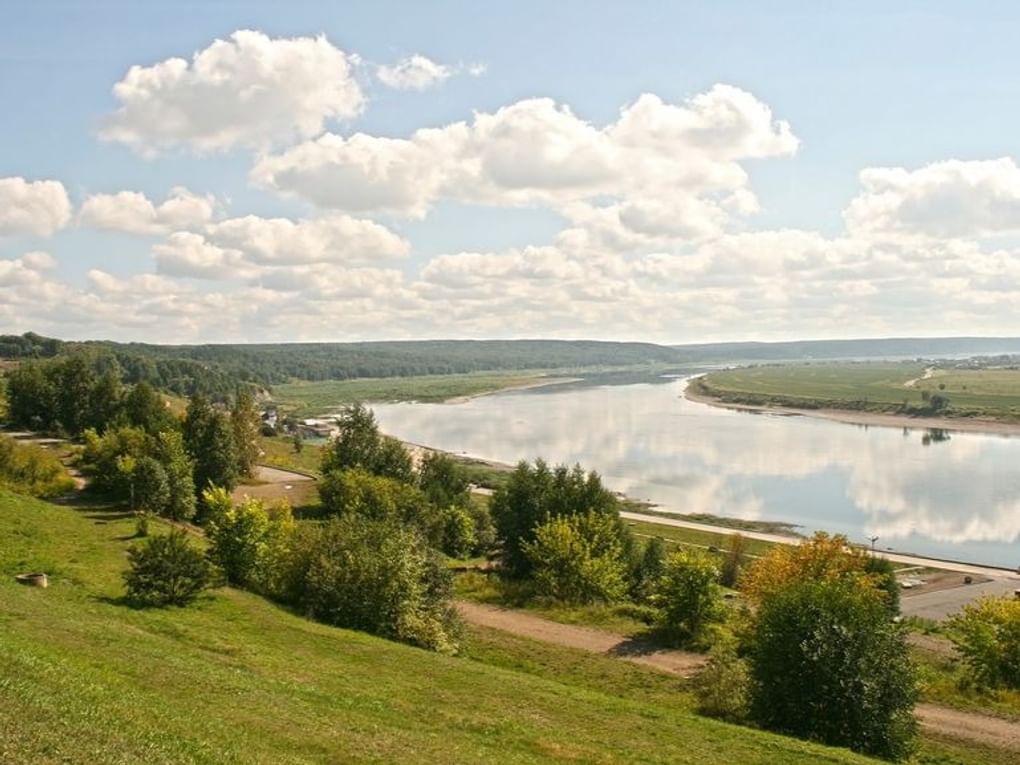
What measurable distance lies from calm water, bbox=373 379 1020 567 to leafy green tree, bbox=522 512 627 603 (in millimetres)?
39201

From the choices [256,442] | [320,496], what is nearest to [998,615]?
[320,496]

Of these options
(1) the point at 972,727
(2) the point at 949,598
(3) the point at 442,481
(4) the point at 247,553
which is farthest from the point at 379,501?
(2) the point at 949,598

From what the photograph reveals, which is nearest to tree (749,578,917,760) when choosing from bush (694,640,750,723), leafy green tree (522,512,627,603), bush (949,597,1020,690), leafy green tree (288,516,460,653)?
bush (694,640,750,723)

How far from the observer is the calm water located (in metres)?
80.8

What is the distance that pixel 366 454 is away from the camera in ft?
209

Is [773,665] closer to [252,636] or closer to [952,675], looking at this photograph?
[952,675]

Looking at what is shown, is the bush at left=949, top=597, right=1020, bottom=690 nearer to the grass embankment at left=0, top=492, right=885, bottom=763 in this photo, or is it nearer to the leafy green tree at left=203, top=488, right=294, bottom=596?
the grass embankment at left=0, top=492, right=885, bottom=763

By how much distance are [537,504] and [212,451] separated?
73.3 ft

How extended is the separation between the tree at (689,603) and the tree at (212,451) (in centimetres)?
3227

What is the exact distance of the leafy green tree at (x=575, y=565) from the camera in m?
42.2

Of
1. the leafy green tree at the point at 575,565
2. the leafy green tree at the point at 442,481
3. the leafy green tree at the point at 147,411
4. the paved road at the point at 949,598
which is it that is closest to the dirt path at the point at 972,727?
the leafy green tree at the point at 575,565

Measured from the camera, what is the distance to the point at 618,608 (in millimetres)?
40219

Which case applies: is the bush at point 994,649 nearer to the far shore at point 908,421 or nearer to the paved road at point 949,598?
the paved road at point 949,598

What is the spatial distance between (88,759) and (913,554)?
70928 mm
